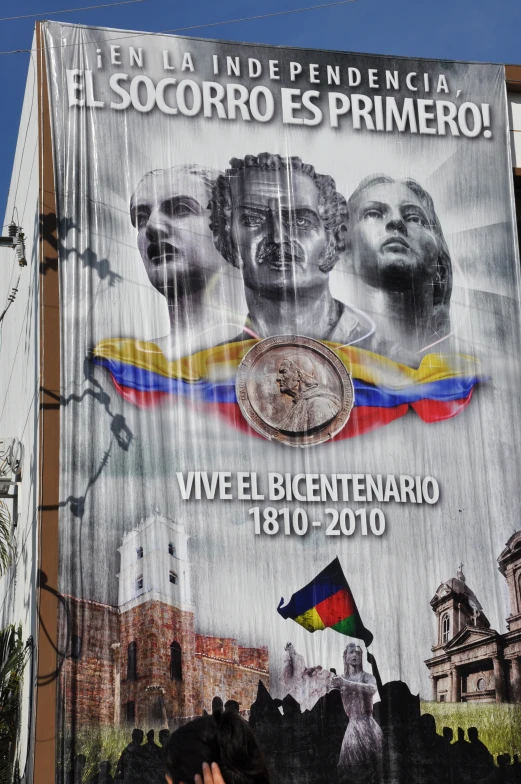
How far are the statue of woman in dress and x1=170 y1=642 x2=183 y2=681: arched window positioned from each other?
170 cm

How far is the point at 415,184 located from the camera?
47.7ft

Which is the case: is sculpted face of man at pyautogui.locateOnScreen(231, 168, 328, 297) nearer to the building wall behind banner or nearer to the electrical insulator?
the building wall behind banner

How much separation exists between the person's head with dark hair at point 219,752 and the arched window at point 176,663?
9.32 metres

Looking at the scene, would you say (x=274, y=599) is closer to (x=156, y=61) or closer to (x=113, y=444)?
(x=113, y=444)

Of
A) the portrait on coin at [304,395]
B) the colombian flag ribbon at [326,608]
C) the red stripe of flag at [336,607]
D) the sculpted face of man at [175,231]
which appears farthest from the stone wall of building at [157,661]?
the sculpted face of man at [175,231]

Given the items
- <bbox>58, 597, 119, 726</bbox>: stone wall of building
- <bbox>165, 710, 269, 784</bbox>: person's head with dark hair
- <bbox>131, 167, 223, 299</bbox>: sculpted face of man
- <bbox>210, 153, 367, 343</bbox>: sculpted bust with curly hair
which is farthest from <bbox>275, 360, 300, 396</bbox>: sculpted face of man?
<bbox>165, 710, 269, 784</bbox>: person's head with dark hair

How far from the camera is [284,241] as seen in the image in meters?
13.9

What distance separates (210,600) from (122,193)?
4.90m

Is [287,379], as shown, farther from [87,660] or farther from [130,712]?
[130,712]

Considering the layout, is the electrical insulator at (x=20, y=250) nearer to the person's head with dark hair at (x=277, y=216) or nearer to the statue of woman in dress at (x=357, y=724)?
Result: the person's head with dark hair at (x=277, y=216)

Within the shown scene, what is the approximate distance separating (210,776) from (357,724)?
9.96m

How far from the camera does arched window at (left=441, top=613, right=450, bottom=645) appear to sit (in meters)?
12.9

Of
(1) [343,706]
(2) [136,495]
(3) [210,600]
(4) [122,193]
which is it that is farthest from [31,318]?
(1) [343,706]

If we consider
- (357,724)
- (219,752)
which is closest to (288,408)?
(357,724)
